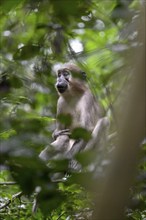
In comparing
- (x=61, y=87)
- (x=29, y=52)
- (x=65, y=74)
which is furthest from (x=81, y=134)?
(x=61, y=87)

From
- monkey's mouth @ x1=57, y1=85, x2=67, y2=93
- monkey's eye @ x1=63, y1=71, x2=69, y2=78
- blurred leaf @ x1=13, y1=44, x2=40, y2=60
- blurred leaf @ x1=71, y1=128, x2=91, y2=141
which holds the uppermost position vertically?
monkey's eye @ x1=63, y1=71, x2=69, y2=78

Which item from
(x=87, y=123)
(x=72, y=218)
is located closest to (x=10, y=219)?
Result: (x=72, y=218)

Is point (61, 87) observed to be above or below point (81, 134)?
above

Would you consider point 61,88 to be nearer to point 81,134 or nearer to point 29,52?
point 29,52

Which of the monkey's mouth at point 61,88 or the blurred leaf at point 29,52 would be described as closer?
the blurred leaf at point 29,52

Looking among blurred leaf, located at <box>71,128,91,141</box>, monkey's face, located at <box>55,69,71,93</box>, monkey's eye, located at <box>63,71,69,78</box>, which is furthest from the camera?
monkey's face, located at <box>55,69,71,93</box>

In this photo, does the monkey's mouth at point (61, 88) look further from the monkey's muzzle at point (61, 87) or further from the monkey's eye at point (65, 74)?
the monkey's eye at point (65, 74)

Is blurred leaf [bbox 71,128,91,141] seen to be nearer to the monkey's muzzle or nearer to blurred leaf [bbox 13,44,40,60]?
blurred leaf [bbox 13,44,40,60]

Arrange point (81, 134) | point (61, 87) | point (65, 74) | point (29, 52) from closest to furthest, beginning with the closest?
point (81, 134) < point (29, 52) < point (65, 74) < point (61, 87)

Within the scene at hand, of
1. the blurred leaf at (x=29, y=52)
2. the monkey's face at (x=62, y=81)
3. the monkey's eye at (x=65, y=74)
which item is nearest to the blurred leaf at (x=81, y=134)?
the blurred leaf at (x=29, y=52)

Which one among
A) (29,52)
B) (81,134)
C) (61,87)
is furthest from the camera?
(61,87)

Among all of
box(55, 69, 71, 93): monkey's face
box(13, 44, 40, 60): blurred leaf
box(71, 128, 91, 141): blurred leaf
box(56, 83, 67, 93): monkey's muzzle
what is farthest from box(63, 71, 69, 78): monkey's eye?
box(71, 128, 91, 141): blurred leaf

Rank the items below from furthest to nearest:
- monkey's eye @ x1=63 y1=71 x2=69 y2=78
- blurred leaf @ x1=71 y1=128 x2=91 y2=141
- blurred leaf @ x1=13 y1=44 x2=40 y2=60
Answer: monkey's eye @ x1=63 y1=71 x2=69 y2=78
blurred leaf @ x1=13 y1=44 x2=40 y2=60
blurred leaf @ x1=71 y1=128 x2=91 y2=141

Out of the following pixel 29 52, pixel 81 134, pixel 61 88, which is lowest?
pixel 81 134
